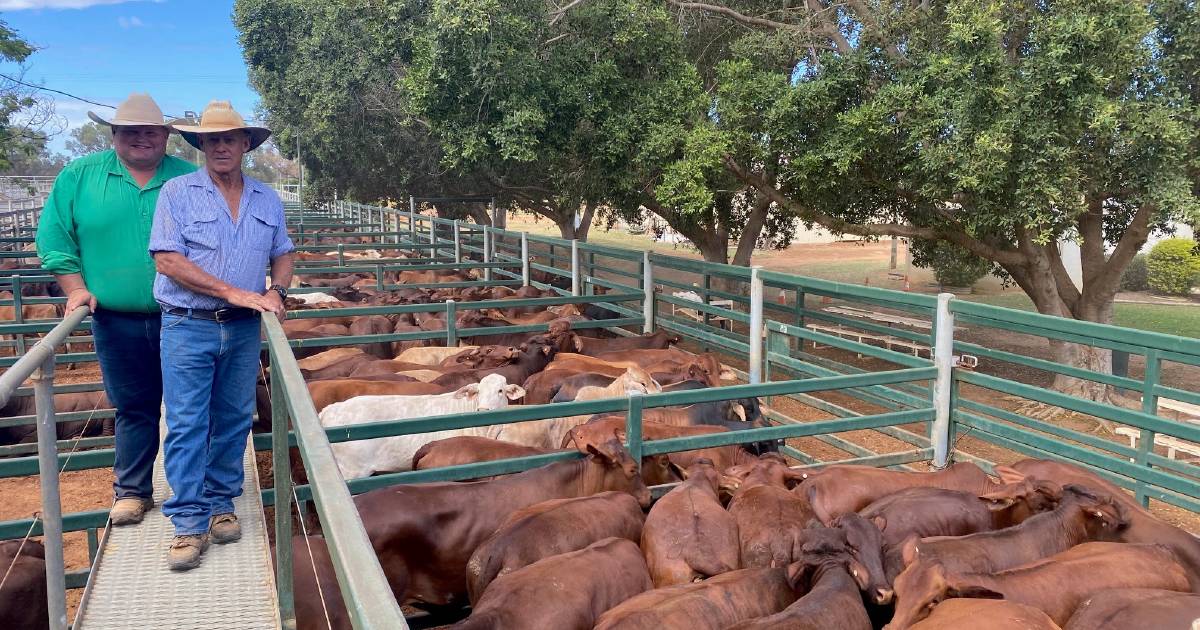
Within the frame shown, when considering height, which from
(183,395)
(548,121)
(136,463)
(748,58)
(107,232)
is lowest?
(136,463)

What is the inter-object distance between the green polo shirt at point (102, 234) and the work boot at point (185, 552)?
1.05 metres

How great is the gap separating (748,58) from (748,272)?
394 cm

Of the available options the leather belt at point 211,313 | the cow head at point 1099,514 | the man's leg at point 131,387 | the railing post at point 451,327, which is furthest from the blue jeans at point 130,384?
the railing post at point 451,327

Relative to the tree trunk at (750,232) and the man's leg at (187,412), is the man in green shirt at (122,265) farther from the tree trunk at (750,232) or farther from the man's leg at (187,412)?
the tree trunk at (750,232)

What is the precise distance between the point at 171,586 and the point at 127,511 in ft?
2.24

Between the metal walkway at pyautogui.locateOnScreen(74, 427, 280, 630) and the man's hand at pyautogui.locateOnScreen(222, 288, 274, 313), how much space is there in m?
0.98

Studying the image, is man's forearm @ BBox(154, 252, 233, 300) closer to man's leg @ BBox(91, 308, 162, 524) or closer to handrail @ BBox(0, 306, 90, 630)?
man's leg @ BBox(91, 308, 162, 524)

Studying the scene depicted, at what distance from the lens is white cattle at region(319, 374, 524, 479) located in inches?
227

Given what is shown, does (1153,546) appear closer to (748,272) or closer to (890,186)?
(748,272)

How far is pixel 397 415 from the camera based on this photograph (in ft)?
20.2

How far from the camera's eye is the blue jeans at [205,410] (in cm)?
340

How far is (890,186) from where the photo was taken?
35.7 ft

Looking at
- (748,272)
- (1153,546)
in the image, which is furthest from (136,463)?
(748,272)

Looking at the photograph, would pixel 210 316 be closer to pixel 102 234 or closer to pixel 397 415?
pixel 102 234
